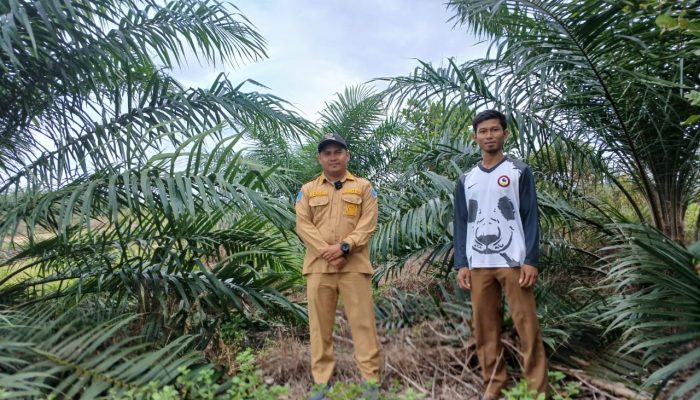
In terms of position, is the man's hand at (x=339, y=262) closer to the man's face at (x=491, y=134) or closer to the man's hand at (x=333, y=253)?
the man's hand at (x=333, y=253)

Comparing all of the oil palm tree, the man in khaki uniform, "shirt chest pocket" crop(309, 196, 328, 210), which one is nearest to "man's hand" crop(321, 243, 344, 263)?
the man in khaki uniform

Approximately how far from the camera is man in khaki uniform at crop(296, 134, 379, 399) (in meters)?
2.85

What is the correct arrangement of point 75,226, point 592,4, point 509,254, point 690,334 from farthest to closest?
point 75,226 → point 592,4 → point 509,254 → point 690,334

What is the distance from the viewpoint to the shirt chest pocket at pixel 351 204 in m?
2.94

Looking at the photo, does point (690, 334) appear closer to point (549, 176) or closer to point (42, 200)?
point (549, 176)

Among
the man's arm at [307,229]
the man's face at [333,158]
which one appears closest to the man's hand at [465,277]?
the man's arm at [307,229]

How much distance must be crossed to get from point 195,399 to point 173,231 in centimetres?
121

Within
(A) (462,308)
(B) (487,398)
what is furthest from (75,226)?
(B) (487,398)

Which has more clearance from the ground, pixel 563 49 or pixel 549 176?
pixel 563 49

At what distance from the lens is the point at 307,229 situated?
9.62 ft

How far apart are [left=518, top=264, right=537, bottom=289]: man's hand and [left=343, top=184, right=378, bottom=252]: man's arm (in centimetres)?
81

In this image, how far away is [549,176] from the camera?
4562mm

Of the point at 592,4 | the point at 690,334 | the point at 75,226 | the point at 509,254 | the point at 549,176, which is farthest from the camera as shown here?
the point at 549,176

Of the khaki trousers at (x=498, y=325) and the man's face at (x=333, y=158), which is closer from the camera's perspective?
the khaki trousers at (x=498, y=325)
